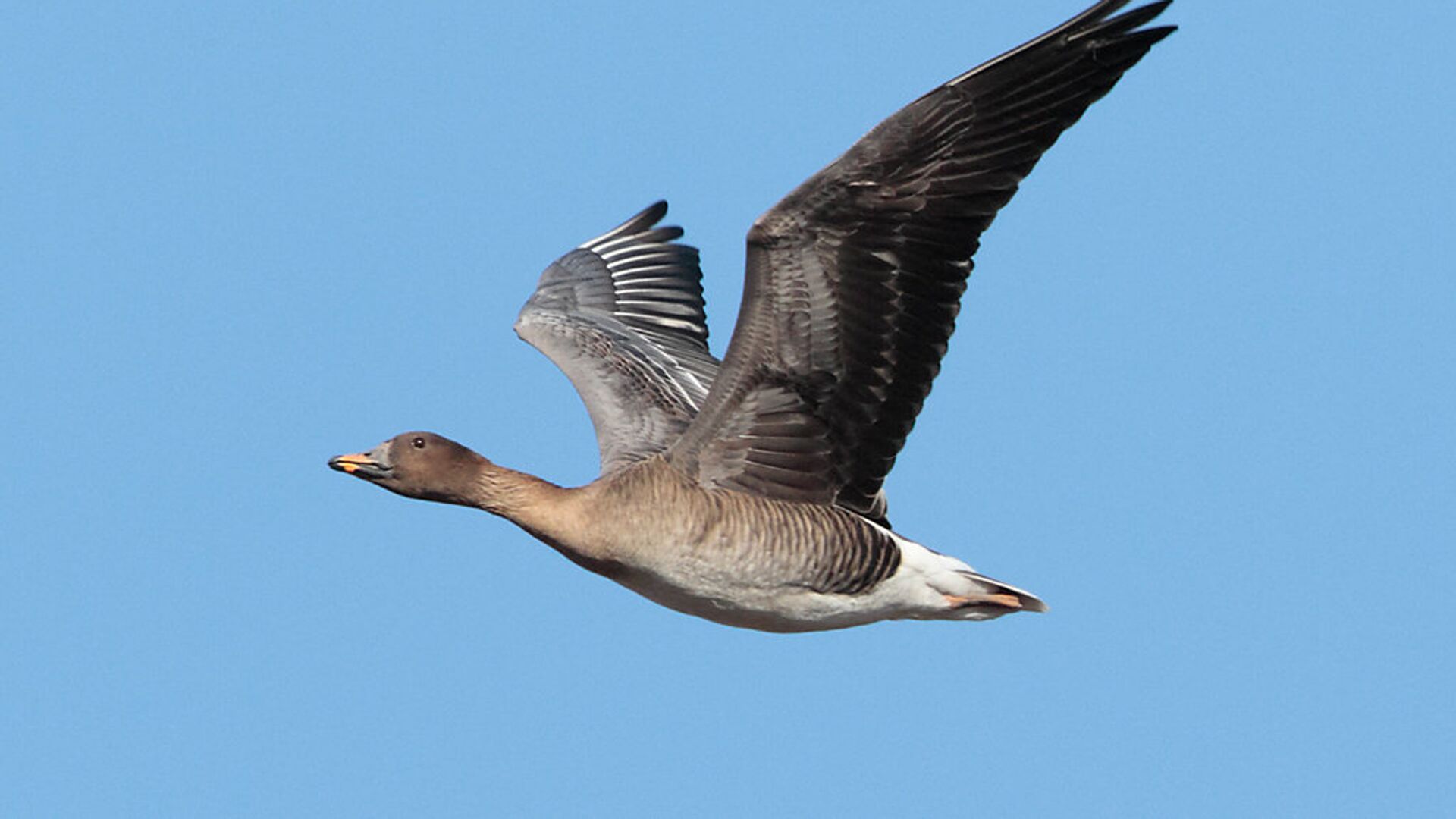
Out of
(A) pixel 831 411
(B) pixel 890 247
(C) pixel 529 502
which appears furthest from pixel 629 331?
(B) pixel 890 247

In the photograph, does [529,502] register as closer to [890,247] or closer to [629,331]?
[890,247]

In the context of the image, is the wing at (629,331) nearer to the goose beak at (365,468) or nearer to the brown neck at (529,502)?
the brown neck at (529,502)

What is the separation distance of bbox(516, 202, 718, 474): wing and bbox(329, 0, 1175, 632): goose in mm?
717

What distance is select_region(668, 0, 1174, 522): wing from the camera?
11.0 metres

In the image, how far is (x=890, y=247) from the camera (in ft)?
37.0

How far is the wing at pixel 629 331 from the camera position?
46.4 ft

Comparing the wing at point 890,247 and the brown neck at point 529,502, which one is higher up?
the wing at point 890,247

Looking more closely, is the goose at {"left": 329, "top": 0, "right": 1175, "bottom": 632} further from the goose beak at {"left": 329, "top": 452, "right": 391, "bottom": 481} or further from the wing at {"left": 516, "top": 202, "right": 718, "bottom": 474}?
the wing at {"left": 516, "top": 202, "right": 718, "bottom": 474}

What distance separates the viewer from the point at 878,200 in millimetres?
11109

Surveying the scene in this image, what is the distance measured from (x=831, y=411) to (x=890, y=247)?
121cm

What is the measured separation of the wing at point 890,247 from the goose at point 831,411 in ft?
0.03

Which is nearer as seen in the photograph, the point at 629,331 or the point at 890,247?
the point at 890,247

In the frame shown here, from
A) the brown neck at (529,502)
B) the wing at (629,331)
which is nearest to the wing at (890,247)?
the brown neck at (529,502)

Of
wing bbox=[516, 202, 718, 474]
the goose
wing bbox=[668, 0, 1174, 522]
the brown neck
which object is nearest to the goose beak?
the goose
